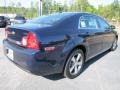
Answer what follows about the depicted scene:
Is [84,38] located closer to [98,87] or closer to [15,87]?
[98,87]

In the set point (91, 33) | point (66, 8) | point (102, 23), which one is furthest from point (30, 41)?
point (66, 8)

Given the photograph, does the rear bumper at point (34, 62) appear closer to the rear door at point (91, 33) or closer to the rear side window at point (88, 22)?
the rear door at point (91, 33)

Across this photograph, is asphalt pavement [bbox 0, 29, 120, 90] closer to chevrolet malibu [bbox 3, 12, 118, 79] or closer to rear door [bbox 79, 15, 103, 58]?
chevrolet malibu [bbox 3, 12, 118, 79]

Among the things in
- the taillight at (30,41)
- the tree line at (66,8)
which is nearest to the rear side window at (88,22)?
the taillight at (30,41)

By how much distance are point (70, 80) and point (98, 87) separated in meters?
0.66

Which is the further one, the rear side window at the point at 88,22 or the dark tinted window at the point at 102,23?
the dark tinted window at the point at 102,23

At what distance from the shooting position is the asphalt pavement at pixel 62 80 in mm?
4184

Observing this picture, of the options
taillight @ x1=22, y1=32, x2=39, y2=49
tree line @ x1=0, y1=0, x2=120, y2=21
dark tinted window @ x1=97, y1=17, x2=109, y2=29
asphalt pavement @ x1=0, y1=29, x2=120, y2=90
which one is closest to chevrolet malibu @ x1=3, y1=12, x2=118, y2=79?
taillight @ x1=22, y1=32, x2=39, y2=49

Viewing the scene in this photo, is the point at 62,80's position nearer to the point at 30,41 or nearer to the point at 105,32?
the point at 30,41

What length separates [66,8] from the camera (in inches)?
1896

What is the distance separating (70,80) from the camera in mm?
4559

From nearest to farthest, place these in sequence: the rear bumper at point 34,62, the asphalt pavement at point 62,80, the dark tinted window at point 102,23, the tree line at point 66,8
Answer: the rear bumper at point 34,62 < the asphalt pavement at point 62,80 < the dark tinted window at point 102,23 < the tree line at point 66,8

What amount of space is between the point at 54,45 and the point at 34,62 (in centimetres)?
53

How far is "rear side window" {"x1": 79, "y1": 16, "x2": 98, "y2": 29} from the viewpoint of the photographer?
4.92 meters
